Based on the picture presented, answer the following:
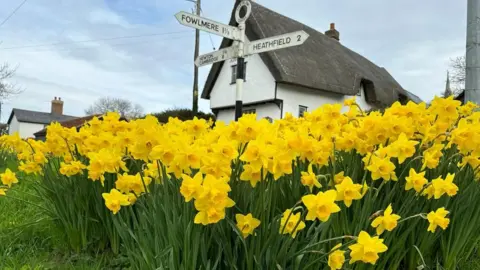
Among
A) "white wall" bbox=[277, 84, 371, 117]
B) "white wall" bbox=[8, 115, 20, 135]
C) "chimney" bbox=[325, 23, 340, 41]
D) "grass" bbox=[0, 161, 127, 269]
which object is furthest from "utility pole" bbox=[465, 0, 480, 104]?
"white wall" bbox=[8, 115, 20, 135]

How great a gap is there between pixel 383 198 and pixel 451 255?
39cm

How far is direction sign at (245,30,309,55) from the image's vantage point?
181 inches

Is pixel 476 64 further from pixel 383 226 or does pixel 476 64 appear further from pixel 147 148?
pixel 147 148

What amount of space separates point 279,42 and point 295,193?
3530 millimetres

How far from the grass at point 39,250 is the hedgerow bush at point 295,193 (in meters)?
0.14

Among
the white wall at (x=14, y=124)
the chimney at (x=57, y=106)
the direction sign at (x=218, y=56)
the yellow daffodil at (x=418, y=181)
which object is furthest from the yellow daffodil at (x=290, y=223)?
the white wall at (x=14, y=124)

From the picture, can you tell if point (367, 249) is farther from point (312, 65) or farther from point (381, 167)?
point (312, 65)

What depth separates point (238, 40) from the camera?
520 centimetres

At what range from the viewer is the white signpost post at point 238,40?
461cm

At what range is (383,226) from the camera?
3.72 ft

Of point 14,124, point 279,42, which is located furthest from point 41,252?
point 14,124

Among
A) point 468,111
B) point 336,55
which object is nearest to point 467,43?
point 468,111

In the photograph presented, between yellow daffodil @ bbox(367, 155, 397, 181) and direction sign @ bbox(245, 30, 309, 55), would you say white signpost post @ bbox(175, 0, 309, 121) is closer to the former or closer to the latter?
direction sign @ bbox(245, 30, 309, 55)

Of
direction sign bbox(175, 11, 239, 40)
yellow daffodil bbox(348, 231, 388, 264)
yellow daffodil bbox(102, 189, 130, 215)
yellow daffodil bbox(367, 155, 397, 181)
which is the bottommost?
yellow daffodil bbox(348, 231, 388, 264)
